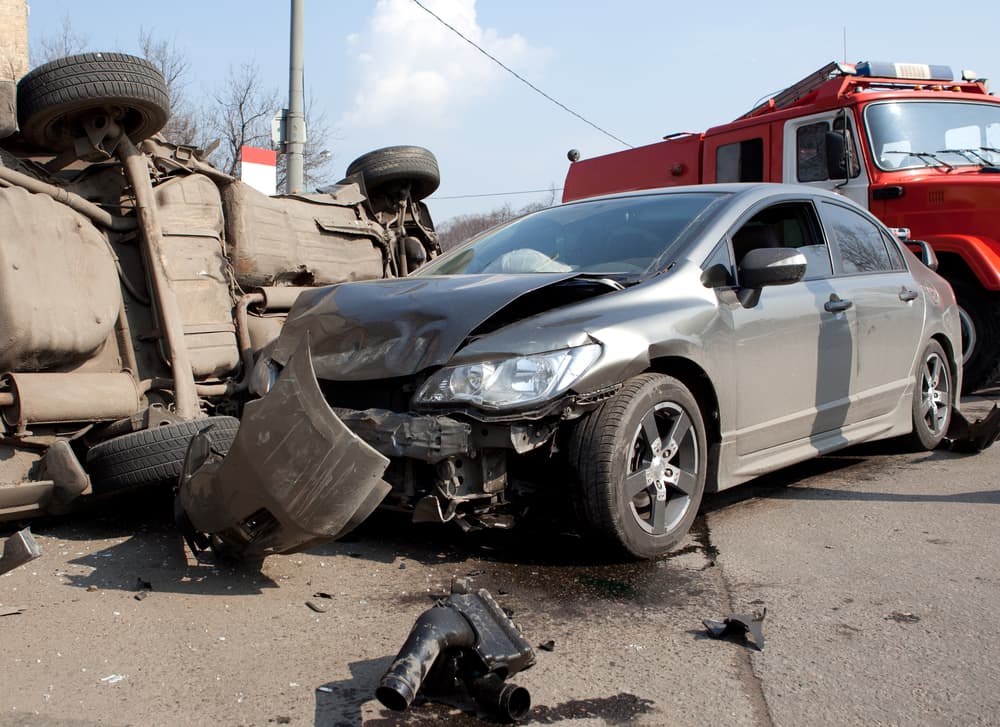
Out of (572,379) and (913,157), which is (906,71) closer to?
(913,157)

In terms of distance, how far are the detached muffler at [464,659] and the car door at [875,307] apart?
9.99ft

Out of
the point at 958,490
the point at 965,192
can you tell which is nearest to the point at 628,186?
the point at 965,192

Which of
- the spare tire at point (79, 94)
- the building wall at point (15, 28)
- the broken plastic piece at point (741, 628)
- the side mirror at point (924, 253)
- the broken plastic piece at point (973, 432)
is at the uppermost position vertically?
the building wall at point (15, 28)

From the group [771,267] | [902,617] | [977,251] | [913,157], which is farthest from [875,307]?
[913,157]

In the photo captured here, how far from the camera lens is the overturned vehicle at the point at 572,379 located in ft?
11.1

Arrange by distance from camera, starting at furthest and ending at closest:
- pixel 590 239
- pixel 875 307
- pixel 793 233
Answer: pixel 875 307
pixel 793 233
pixel 590 239

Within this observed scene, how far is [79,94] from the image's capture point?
508cm

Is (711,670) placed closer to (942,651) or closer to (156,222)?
(942,651)

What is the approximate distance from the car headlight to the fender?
5820mm

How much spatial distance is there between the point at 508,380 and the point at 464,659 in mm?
1149

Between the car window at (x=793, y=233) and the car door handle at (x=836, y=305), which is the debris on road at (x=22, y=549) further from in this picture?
the car door handle at (x=836, y=305)

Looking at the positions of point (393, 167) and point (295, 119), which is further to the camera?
point (295, 119)

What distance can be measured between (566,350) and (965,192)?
6.06m

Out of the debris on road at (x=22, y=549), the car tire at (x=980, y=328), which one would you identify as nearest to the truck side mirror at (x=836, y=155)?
the car tire at (x=980, y=328)
